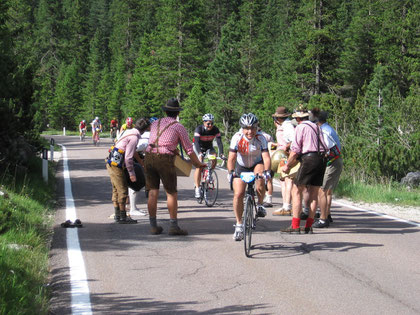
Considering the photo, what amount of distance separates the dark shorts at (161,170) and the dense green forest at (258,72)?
18.3 ft

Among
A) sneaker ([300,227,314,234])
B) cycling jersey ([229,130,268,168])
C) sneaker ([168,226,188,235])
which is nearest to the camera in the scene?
cycling jersey ([229,130,268,168])

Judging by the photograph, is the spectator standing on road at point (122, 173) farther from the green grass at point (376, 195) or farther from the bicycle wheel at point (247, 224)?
the green grass at point (376, 195)

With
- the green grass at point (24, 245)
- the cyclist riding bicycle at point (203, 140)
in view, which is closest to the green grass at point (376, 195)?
the cyclist riding bicycle at point (203, 140)

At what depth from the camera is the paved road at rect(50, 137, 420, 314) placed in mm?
5430

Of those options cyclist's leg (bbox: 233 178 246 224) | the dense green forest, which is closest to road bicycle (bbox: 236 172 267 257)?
cyclist's leg (bbox: 233 178 246 224)

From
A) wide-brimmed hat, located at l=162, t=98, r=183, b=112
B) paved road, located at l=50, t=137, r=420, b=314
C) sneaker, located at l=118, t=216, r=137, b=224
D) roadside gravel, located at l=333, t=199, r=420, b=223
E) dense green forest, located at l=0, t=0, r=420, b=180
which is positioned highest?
dense green forest, located at l=0, t=0, r=420, b=180

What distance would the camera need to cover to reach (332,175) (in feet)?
32.1

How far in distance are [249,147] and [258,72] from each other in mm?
48596

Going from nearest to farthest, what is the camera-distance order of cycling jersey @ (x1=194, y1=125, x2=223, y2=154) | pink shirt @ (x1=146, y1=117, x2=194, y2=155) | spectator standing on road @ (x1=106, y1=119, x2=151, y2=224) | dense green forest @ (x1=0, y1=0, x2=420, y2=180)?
pink shirt @ (x1=146, y1=117, x2=194, y2=155) < spectator standing on road @ (x1=106, y1=119, x2=151, y2=224) < cycling jersey @ (x1=194, y1=125, x2=223, y2=154) < dense green forest @ (x1=0, y1=0, x2=420, y2=180)

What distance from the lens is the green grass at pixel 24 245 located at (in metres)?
5.05

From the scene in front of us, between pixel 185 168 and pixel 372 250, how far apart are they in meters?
3.13

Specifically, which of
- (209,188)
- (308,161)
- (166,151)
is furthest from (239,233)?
(209,188)

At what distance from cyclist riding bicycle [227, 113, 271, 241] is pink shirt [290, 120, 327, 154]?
0.74 meters

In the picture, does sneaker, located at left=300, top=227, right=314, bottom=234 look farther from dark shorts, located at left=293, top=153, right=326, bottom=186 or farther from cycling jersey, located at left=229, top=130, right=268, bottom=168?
cycling jersey, located at left=229, top=130, right=268, bottom=168
